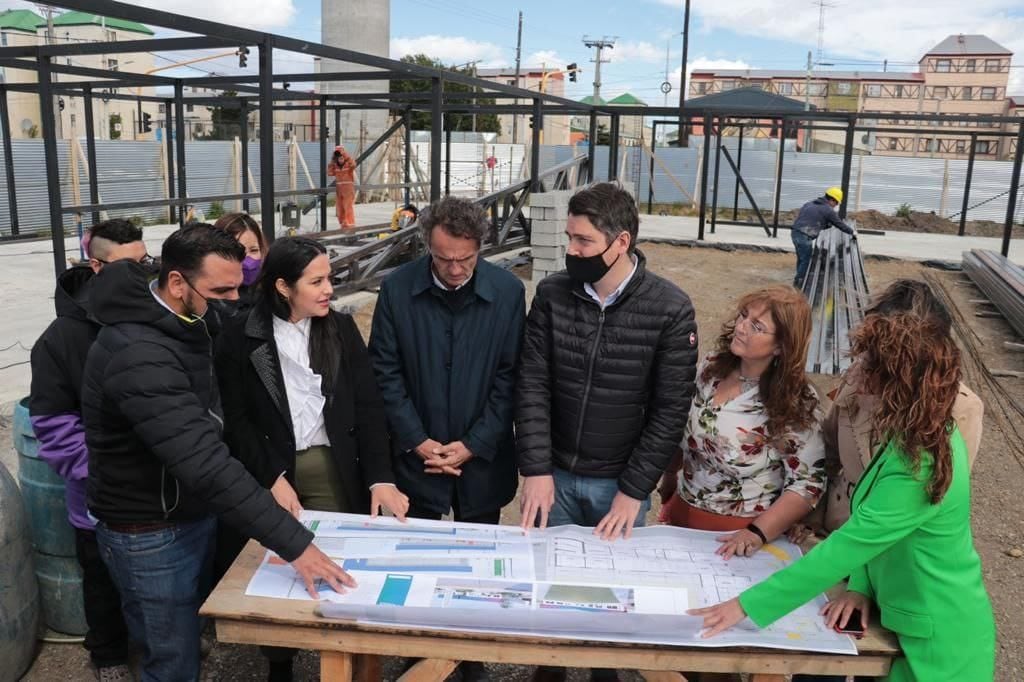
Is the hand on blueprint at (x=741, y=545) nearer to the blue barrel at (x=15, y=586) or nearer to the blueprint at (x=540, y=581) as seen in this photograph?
the blueprint at (x=540, y=581)

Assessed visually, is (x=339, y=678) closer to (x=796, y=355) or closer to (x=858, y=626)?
(x=858, y=626)

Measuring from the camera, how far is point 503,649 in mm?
1902

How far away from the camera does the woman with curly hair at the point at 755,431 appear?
7.82ft

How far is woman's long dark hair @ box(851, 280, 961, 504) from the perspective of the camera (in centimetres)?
183

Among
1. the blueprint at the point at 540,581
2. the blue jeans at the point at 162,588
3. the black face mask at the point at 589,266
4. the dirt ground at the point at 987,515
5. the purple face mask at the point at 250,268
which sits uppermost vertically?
the black face mask at the point at 589,266

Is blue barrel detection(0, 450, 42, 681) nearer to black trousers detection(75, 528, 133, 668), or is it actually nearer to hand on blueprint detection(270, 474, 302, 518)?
black trousers detection(75, 528, 133, 668)

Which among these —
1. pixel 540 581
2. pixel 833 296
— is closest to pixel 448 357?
pixel 540 581

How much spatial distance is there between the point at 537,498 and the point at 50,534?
6.16ft

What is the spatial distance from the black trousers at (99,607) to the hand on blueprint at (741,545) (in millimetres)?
2064

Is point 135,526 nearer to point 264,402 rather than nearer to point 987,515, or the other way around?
point 264,402

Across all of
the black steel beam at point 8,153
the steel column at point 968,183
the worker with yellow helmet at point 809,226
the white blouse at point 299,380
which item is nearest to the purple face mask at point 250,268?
the white blouse at point 299,380

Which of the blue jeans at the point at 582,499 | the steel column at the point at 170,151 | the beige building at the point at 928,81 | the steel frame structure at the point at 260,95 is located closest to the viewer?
the blue jeans at the point at 582,499

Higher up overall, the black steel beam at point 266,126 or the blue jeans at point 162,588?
the black steel beam at point 266,126

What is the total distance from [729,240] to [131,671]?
16416mm
